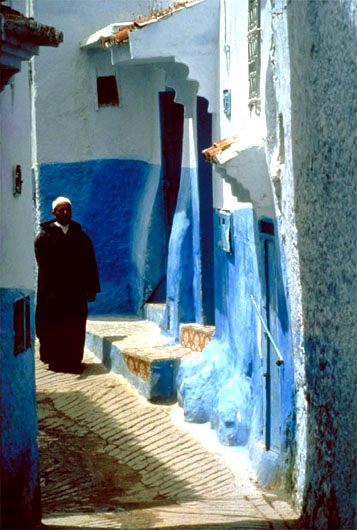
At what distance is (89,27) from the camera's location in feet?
48.3

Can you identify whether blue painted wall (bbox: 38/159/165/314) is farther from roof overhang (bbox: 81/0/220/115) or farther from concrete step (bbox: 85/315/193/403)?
roof overhang (bbox: 81/0/220/115)

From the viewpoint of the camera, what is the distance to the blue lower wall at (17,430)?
773 cm

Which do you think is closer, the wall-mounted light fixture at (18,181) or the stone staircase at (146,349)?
the wall-mounted light fixture at (18,181)

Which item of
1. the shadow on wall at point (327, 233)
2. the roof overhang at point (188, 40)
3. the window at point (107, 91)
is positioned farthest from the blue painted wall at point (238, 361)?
the window at point (107, 91)

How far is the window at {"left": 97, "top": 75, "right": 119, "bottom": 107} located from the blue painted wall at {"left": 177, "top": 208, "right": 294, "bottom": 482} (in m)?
3.80

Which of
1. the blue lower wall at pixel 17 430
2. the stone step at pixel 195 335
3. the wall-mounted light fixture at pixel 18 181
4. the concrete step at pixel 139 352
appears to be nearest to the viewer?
the blue lower wall at pixel 17 430

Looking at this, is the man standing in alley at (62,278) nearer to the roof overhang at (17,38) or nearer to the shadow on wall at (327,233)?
the shadow on wall at (327,233)

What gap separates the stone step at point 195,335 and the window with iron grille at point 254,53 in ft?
9.23

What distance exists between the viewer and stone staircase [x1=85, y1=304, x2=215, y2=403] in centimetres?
1169

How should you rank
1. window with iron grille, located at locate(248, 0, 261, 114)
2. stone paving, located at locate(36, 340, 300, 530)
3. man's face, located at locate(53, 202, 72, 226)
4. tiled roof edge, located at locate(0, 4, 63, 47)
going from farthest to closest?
man's face, located at locate(53, 202, 72, 226) → window with iron grille, located at locate(248, 0, 261, 114) → stone paving, located at locate(36, 340, 300, 530) → tiled roof edge, located at locate(0, 4, 63, 47)

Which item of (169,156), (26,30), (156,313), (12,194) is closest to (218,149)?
(12,194)

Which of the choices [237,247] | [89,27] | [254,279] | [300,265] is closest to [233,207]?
[237,247]

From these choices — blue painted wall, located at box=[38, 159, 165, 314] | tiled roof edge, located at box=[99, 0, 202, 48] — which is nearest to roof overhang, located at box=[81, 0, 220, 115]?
tiled roof edge, located at box=[99, 0, 202, 48]

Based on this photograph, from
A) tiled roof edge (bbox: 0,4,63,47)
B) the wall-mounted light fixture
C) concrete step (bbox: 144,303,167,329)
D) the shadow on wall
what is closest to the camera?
tiled roof edge (bbox: 0,4,63,47)
